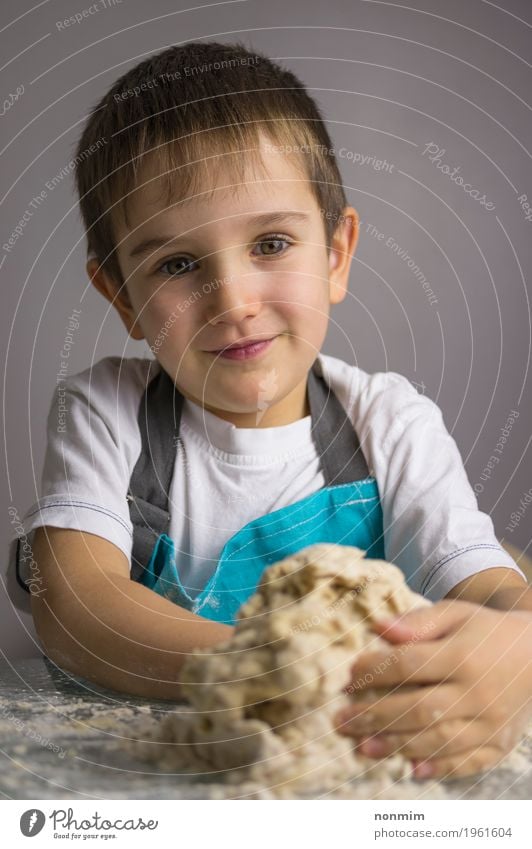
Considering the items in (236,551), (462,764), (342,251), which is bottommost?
(462,764)

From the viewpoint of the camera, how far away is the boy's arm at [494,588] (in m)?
0.58

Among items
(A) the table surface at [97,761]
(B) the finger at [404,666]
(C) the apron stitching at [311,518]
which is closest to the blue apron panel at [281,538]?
(C) the apron stitching at [311,518]

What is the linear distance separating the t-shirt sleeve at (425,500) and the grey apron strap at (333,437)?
0.02 meters

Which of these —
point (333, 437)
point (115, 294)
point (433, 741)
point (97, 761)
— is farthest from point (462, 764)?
point (115, 294)

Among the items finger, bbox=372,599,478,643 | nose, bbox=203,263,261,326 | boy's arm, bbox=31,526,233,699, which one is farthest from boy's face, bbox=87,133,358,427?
finger, bbox=372,599,478,643

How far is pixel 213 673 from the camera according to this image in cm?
41

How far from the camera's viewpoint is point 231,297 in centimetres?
60

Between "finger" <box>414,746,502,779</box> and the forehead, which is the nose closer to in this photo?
the forehead

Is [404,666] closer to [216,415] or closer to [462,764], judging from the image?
[462,764]

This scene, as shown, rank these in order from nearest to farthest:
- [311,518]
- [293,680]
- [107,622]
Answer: [293,680]
[107,622]
[311,518]

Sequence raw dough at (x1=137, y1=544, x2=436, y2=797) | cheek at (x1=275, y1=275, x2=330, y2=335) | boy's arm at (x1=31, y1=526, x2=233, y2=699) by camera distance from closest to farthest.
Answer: raw dough at (x1=137, y1=544, x2=436, y2=797)
boy's arm at (x1=31, y1=526, x2=233, y2=699)
cheek at (x1=275, y1=275, x2=330, y2=335)

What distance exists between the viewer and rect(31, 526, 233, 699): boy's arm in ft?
1.74

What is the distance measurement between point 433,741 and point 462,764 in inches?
0.8
